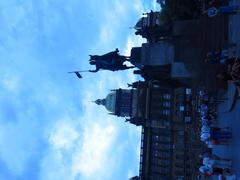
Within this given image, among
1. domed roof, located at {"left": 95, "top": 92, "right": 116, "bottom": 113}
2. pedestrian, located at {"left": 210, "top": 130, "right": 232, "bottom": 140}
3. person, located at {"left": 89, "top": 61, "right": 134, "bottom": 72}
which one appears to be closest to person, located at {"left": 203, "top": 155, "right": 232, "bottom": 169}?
pedestrian, located at {"left": 210, "top": 130, "right": 232, "bottom": 140}

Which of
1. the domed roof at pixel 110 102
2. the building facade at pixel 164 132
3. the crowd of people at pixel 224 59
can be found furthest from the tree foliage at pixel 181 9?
the domed roof at pixel 110 102

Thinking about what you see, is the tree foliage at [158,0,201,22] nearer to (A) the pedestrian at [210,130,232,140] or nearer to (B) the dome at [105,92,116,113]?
(A) the pedestrian at [210,130,232,140]

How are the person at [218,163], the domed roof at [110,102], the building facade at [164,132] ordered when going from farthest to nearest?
1. the domed roof at [110,102]
2. the building facade at [164,132]
3. the person at [218,163]

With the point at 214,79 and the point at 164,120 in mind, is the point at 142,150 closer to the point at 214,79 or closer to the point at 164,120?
the point at 164,120

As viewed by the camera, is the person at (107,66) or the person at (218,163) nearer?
the person at (218,163)

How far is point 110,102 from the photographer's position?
413ft

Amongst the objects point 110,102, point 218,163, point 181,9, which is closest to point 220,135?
point 218,163

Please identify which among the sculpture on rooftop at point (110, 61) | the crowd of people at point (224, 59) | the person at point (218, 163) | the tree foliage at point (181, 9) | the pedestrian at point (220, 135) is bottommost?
the person at point (218, 163)

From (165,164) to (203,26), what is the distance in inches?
2301

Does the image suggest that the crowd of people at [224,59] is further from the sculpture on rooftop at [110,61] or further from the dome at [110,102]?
the dome at [110,102]

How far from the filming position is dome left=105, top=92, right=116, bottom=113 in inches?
4904

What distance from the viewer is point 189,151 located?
→ 255 feet

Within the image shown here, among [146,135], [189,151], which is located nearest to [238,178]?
[189,151]

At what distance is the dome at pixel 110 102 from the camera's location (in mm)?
124556
